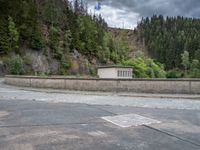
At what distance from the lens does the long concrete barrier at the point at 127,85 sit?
17.5 metres

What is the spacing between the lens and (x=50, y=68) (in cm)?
5512

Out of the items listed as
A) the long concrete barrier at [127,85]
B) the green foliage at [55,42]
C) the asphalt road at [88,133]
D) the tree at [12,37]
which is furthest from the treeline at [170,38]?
the asphalt road at [88,133]

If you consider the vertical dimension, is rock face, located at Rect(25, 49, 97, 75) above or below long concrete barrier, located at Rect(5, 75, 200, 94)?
→ above

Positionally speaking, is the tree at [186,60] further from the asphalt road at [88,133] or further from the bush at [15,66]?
the asphalt road at [88,133]

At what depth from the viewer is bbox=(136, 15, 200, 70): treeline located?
116 m

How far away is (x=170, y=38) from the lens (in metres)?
136

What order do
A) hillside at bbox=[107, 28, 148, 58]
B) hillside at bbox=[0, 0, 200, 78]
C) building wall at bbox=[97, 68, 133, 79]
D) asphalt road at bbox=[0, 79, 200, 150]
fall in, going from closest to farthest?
asphalt road at bbox=[0, 79, 200, 150], building wall at bbox=[97, 68, 133, 79], hillside at bbox=[0, 0, 200, 78], hillside at bbox=[107, 28, 148, 58]

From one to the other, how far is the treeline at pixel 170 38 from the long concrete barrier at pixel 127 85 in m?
91.0

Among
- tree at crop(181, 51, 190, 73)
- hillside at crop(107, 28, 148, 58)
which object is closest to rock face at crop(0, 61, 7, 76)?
tree at crop(181, 51, 190, 73)

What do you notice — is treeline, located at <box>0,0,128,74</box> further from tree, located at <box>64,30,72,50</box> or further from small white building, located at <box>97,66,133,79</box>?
small white building, located at <box>97,66,133,79</box>

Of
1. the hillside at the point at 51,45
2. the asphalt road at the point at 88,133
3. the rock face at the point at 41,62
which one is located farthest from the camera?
the rock face at the point at 41,62

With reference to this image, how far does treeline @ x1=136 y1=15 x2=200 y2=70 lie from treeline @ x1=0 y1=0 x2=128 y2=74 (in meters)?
41.0

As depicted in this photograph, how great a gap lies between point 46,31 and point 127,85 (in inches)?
1887

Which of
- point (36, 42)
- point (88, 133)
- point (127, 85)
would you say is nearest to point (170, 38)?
point (36, 42)
